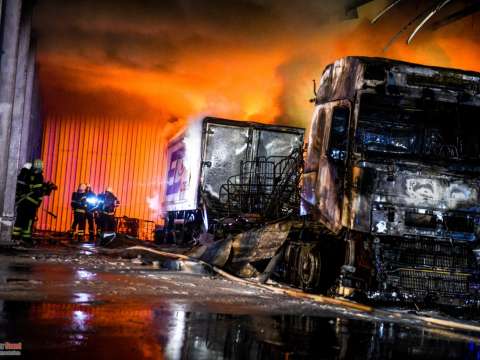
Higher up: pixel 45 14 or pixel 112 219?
pixel 45 14

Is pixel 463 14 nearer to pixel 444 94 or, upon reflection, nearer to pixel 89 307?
pixel 444 94

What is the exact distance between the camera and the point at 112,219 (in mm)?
18625

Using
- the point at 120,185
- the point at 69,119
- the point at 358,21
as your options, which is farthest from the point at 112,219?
the point at 358,21

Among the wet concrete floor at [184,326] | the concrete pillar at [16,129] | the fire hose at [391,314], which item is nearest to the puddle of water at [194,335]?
the wet concrete floor at [184,326]

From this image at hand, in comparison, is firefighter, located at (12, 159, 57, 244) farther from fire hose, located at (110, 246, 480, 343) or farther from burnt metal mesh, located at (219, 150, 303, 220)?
fire hose, located at (110, 246, 480, 343)

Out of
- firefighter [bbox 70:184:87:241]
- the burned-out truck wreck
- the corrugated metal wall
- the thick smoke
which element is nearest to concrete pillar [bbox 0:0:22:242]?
firefighter [bbox 70:184:87:241]

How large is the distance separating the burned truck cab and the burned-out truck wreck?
0.5 inches

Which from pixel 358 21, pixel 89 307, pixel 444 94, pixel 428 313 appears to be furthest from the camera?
pixel 358 21

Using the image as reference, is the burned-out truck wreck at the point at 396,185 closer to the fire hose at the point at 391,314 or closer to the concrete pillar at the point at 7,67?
the fire hose at the point at 391,314

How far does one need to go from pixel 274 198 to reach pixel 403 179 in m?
3.98

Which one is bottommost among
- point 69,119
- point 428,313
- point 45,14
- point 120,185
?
point 428,313

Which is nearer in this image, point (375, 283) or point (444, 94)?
point (375, 283)

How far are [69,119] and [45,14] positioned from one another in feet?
26.5

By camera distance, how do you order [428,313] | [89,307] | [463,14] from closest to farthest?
1. [89,307]
2. [428,313]
3. [463,14]
